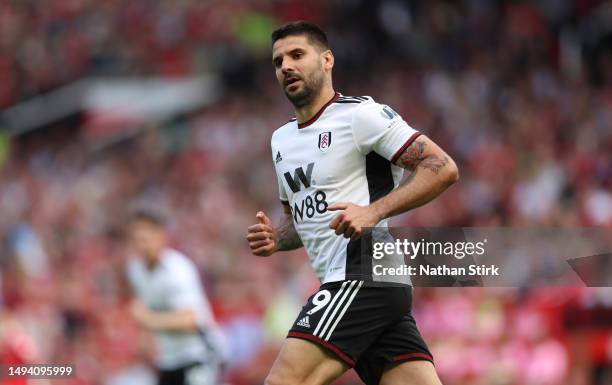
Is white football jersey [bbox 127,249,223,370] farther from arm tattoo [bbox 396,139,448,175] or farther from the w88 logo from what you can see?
arm tattoo [bbox 396,139,448,175]

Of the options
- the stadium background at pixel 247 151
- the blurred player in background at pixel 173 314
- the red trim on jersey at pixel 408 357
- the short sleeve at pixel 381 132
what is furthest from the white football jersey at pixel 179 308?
the short sleeve at pixel 381 132

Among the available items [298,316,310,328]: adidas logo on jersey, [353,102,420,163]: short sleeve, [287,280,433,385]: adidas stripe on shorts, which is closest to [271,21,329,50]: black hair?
[353,102,420,163]: short sleeve

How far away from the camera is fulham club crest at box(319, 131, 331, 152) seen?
5754mm

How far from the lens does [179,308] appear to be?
9633mm

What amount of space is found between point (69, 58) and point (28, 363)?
12.0 m

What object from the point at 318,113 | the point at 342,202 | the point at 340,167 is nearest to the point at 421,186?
the point at 342,202

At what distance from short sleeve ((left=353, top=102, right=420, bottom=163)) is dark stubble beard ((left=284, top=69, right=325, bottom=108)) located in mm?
269

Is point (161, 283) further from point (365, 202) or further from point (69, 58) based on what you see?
point (69, 58)

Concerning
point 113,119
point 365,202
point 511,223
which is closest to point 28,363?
point 365,202

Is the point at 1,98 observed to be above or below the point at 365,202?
above

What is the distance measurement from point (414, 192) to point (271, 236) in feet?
3.24

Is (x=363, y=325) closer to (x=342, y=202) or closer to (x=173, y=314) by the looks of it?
(x=342, y=202)

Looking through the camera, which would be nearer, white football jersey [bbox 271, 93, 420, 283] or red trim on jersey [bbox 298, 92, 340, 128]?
white football jersey [bbox 271, 93, 420, 283]

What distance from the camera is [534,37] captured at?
1636 centimetres
